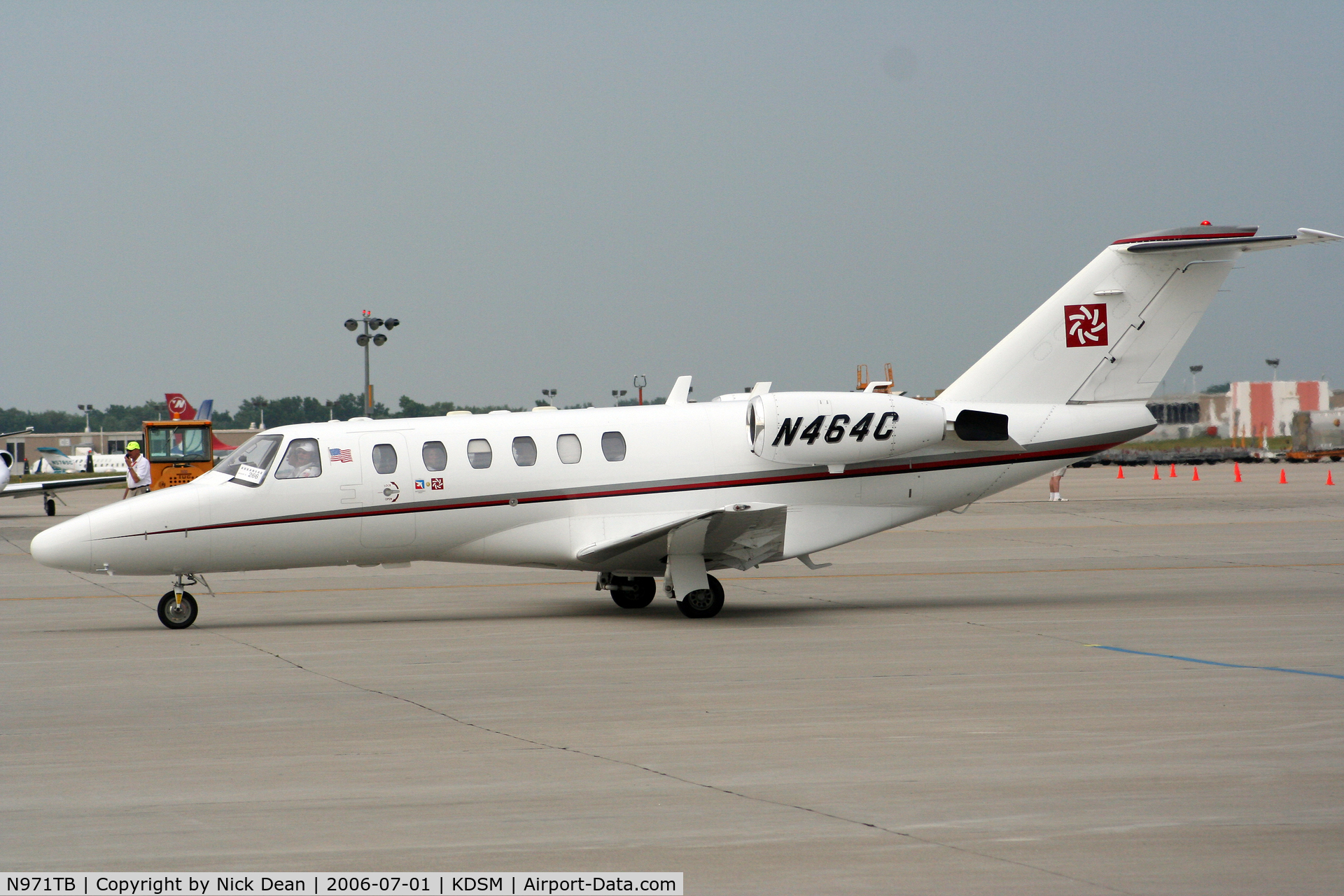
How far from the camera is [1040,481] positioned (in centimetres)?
5525

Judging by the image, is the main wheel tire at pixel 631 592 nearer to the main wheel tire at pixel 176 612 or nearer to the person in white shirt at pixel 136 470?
the main wheel tire at pixel 176 612

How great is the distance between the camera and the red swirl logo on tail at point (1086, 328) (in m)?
17.2

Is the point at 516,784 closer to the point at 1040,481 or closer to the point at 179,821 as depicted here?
the point at 179,821

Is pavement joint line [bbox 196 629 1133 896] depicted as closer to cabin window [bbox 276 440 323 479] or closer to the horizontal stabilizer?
cabin window [bbox 276 440 323 479]

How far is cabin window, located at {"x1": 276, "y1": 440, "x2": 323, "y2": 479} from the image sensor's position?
1555 centimetres

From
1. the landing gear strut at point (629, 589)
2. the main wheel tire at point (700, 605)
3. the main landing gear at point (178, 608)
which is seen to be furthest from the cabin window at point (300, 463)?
the main wheel tire at point (700, 605)

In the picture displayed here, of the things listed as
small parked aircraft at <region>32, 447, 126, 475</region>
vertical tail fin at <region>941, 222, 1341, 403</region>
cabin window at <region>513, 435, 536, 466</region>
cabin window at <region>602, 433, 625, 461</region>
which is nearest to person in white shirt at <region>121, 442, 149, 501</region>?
cabin window at <region>513, 435, 536, 466</region>

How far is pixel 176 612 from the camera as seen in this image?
15508 mm

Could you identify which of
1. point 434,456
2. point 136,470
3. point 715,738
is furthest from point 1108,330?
point 136,470

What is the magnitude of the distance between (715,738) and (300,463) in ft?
27.9

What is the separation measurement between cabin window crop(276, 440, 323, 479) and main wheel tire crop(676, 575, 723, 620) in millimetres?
4804

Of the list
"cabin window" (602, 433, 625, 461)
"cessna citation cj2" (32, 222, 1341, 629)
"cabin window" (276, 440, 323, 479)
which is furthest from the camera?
"cabin window" (602, 433, 625, 461)

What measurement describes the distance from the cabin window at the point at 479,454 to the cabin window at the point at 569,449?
34.3 inches

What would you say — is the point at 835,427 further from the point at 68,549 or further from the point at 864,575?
the point at 68,549
